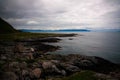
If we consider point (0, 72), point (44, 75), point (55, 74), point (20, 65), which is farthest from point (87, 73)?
point (0, 72)

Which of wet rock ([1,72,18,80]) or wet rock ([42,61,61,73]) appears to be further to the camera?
wet rock ([42,61,61,73])

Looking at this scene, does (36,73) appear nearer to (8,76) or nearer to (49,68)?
(49,68)

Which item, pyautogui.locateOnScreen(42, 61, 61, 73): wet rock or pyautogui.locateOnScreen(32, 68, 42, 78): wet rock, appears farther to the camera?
pyautogui.locateOnScreen(42, 61, 61, 73): wet rock

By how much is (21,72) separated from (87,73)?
520 inches

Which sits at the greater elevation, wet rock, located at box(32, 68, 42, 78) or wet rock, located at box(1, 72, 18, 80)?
wet rock, located at box(1, 72, 18, 80)

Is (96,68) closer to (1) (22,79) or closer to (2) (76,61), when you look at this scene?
(2) (76,61)

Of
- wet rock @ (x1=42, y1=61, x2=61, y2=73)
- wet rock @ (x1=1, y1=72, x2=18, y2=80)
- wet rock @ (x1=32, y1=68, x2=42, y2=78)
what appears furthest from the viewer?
wet rock @ (x1=42, y1=61, x2=61, y2=73)

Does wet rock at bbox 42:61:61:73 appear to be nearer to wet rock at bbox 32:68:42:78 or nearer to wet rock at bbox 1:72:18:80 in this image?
wet rock at bbox 32:68:42:78

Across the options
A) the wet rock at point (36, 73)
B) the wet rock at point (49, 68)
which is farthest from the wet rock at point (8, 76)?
the wet rock at point (49, 68)

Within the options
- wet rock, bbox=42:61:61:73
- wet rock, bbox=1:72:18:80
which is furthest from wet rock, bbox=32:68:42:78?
wet rock, bbox=1:72:18:80

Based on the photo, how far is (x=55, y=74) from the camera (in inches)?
1054

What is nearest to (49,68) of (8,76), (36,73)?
(36,73)

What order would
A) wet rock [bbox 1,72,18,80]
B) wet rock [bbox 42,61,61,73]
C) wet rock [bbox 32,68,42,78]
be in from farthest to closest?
wet rock [bbox 42,61,61,73] → wet rock [bbox 32,68,42,78] → wet rock [bbox 1,72,18,80]

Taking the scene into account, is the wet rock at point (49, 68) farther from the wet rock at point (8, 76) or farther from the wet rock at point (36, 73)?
the wet rock at point (8, 76)
